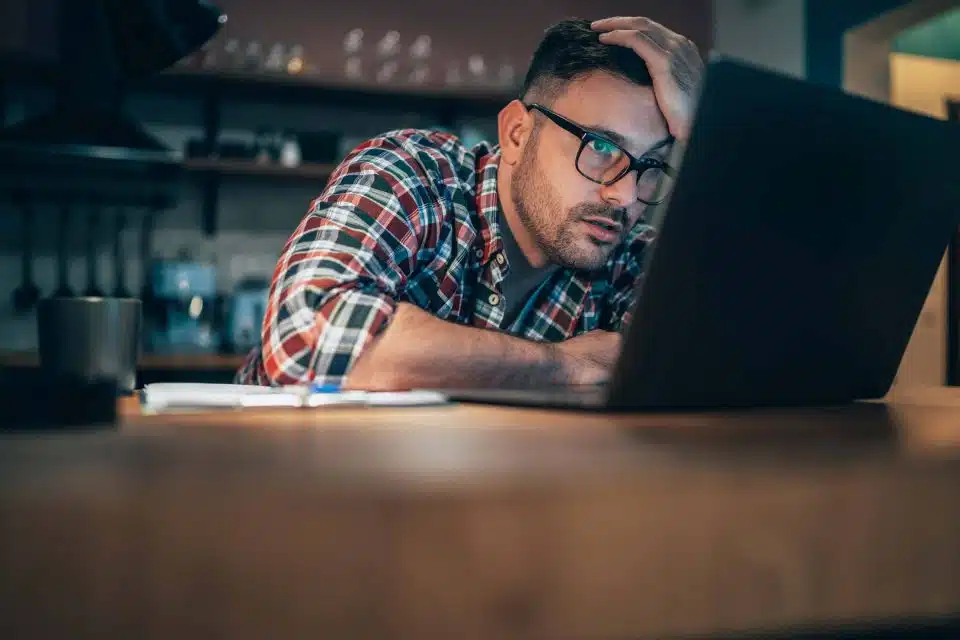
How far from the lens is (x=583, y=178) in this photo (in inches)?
59.4

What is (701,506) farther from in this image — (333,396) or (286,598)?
(333,396)

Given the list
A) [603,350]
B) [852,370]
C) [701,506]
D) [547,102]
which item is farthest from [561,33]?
[701,506]

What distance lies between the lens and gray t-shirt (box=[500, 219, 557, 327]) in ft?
5.36

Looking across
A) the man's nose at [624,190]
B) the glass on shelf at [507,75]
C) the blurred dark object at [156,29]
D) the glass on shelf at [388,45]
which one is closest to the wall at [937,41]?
the glass on shelf at [507,75]

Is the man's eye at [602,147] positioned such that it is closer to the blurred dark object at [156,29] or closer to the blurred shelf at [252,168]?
the blurred dark object at [156,29]

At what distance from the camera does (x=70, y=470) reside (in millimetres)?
275

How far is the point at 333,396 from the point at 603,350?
606 mm

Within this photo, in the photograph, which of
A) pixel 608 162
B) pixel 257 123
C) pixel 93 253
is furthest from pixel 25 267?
pixel 608 162

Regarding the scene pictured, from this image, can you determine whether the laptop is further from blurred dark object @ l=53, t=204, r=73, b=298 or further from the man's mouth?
blurred dark object @ l=53, t=204, r=73, b=298

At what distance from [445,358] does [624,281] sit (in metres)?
0.75

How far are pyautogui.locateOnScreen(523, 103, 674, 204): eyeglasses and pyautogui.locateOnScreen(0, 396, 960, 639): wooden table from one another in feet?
3.65

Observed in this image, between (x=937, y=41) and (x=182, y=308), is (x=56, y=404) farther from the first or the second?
(x=937, y=41)

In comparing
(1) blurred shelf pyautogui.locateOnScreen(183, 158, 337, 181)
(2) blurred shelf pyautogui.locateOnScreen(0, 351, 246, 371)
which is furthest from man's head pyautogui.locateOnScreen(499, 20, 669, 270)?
(1) blurred shelf pyautogui.locateOnScreen(183, 158, 337, 181)

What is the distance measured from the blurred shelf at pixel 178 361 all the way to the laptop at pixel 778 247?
8.25ft
